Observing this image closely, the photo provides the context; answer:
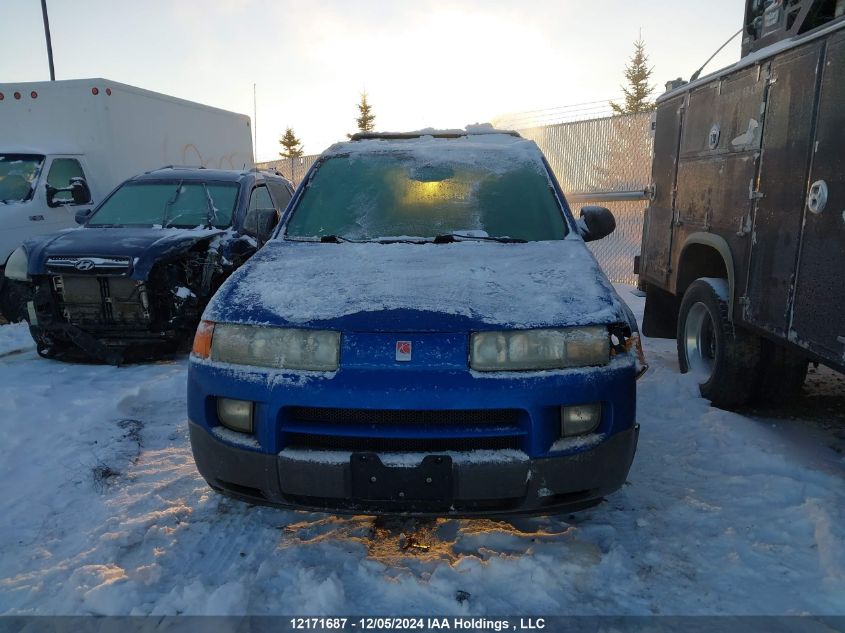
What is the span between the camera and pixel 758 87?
3.69 meters

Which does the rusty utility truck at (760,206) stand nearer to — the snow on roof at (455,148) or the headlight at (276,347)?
the snow on roof at (455,148)

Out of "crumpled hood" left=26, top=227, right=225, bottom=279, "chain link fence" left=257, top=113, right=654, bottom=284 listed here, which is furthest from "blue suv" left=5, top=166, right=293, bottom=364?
"chain link fence" left=257, top=113, right=654, bottom=284

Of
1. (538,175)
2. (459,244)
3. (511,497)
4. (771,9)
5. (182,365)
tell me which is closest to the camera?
(511,497)

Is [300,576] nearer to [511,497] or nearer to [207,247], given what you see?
[511,497]

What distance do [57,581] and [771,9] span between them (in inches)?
213

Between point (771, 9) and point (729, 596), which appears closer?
point (729, 596)

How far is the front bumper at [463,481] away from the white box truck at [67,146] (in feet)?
23.4

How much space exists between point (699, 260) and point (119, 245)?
521 cm

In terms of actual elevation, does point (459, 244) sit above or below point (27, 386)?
above

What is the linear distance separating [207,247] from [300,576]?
438 cm

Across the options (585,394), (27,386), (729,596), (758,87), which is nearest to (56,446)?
(27,386)

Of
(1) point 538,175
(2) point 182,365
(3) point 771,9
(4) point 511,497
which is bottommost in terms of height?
(2) point 182,365

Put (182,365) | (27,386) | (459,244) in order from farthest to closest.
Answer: (182,365) < (27,386) < (459,244)

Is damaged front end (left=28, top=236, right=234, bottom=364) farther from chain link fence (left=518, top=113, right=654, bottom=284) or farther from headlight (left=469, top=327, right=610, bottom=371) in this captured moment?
chain link fence (left=518, top=113, right=654, bottom=284)
